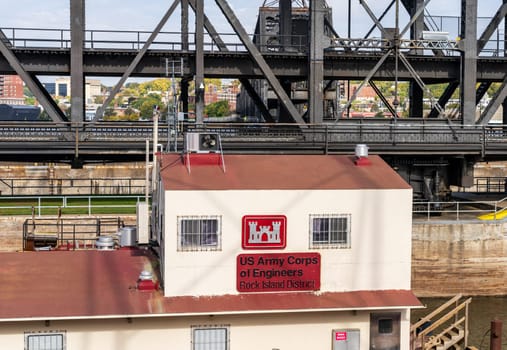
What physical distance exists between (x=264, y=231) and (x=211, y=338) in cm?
275

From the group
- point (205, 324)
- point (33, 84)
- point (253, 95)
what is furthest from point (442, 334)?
point (33, 84)

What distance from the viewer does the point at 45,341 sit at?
16906 mm

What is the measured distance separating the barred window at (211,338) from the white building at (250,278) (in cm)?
2

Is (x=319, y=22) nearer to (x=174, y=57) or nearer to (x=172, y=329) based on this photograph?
(x=174, y=57)

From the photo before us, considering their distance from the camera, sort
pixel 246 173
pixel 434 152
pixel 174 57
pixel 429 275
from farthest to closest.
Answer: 1. pixel 174 57
2. pixel 434 152
3. pixel 429 275
4. pixel 246 173

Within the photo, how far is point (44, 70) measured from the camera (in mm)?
37938

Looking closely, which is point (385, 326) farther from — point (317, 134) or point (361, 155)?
point (317, 134)

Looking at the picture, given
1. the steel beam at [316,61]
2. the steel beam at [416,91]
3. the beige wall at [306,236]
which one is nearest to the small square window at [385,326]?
the beige wall at [306,236]

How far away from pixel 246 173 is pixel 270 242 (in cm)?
202

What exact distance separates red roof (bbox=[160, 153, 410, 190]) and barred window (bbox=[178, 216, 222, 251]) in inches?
29.3

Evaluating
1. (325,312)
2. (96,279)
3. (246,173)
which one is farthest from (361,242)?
(96,279)

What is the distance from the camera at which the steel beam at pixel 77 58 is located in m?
36.4

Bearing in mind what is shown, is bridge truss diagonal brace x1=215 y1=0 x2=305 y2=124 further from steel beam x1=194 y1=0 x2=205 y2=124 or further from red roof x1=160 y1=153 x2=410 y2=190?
red roof x1=160 y1=153 x2=410 y2=190

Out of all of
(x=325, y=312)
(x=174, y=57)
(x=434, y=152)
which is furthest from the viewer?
(x=174, y=57)
